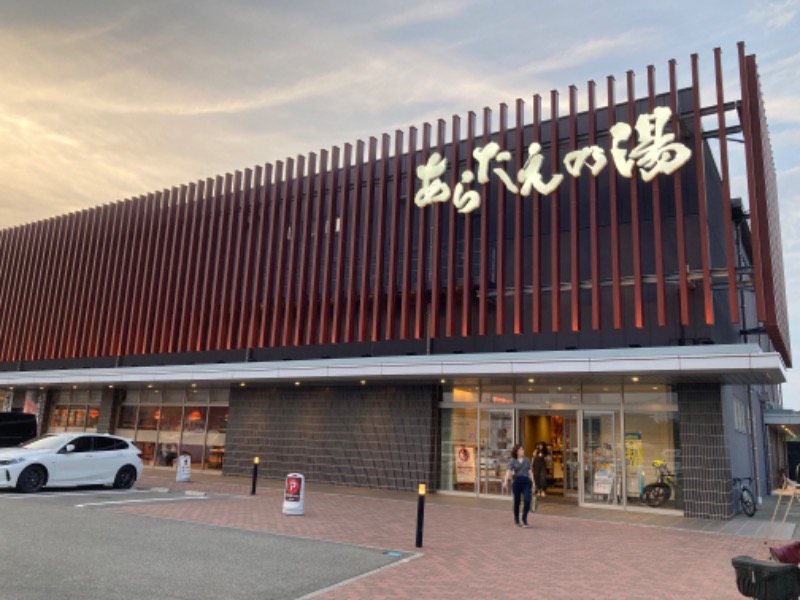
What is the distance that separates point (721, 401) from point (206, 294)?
19.2 meters

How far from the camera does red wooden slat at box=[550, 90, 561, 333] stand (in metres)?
17.6

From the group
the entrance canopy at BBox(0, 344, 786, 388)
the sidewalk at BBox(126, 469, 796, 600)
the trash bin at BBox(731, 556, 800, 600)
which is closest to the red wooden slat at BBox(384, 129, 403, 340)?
the entrance canopy at BBox(0, 344, 786, 388)

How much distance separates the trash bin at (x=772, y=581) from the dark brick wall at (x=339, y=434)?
13.7 meters

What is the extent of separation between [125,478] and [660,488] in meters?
15.0

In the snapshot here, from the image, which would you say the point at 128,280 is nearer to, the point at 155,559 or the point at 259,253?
the point at 259,253

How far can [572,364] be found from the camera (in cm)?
1590

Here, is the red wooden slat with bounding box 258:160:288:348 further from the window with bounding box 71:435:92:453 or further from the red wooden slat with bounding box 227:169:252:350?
the window with bounding box 71:435:92:453

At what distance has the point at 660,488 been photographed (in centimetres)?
1661

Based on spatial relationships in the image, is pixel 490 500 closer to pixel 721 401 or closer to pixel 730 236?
pixel 721 401

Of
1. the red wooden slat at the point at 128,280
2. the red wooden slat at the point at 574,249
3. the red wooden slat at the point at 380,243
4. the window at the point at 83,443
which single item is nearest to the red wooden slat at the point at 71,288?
the red wooden slat at the point at 128,280

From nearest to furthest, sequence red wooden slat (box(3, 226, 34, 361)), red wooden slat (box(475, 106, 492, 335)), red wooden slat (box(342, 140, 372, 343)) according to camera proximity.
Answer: red wooden slat (box(475, 106, 492, 335)) → red wooden slat (box(342, 140, 372, 343)) → red wooden slat (box(3, 226, 34, 361))

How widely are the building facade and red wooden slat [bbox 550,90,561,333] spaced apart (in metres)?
0.07

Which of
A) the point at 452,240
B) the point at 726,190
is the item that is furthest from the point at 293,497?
the point at 726,190

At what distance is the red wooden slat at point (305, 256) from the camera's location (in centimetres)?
2300
